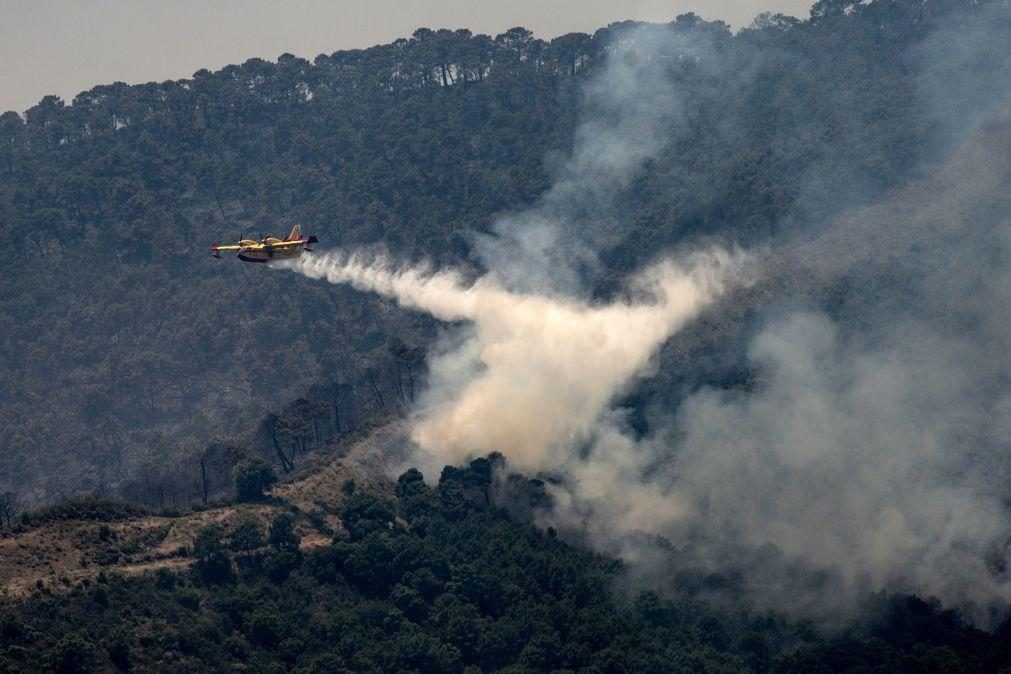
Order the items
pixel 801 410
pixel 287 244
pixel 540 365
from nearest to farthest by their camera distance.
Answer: pixel 801 410, pixel 287 244, pixel 540 365

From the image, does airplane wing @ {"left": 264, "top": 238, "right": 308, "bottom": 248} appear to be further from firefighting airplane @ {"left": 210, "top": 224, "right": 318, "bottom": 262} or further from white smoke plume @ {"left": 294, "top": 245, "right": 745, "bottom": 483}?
white smoke plume @ {"left": 294, "top": 245, "right": 745, "bottom": 483}

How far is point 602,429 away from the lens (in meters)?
154

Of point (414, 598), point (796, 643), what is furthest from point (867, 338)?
point (414, 598)

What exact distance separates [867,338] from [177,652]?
261 ft

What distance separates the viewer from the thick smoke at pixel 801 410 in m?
133

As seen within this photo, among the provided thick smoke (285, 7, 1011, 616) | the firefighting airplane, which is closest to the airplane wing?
the firefighting airplane

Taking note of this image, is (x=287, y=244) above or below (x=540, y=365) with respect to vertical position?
above

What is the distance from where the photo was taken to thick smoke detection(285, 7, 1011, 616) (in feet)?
436

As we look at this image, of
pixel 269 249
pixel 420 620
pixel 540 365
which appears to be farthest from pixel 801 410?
pixel 269 249

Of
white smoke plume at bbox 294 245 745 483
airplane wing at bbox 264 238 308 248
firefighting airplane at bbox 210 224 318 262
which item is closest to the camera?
airplane wing at bbox 264 238 308 248

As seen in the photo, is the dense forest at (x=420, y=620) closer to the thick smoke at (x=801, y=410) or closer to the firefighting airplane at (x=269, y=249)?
the thick smoke at (x=801, y=410)

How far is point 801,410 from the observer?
147m

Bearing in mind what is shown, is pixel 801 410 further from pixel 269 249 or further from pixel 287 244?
pixel 269 249

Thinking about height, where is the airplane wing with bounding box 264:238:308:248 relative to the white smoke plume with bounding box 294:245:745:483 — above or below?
above
